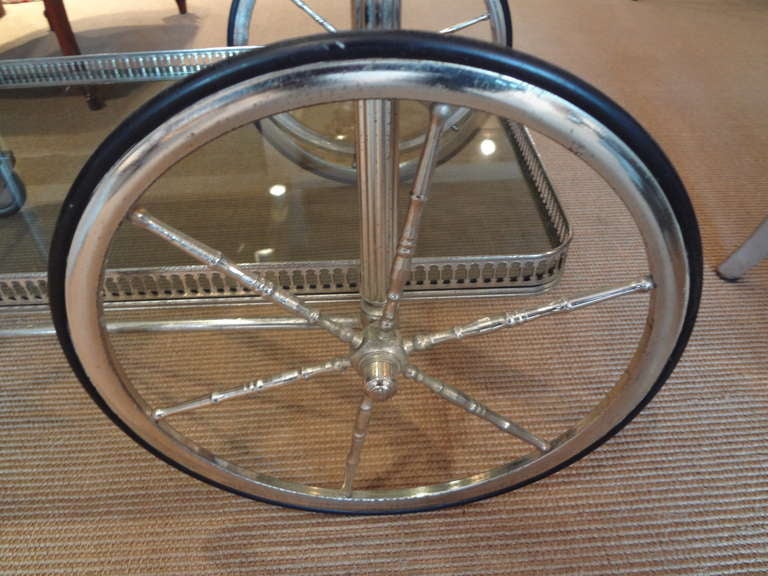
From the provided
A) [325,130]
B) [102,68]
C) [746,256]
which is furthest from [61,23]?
[746,256]

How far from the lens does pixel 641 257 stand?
1056 mm

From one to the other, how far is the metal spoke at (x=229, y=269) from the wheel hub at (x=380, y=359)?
1cm

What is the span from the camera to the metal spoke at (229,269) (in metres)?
0.42

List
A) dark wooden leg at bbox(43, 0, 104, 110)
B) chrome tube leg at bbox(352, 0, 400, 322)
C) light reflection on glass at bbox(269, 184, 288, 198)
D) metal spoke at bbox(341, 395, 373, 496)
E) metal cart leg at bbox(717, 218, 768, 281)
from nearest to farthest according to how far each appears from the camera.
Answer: chrome tube leg at bbox(352, 0, 400, 322), metal spoke at bbox(341, 395, 373, 496), metal cart leg at bbox(717, 218, 768, 281), light reflection on glass at bbox(269, 184, 288, 198), dark wooden leg at bbox(43, 0, 104, 110)

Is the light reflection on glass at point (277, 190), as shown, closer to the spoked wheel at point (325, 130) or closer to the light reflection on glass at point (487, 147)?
the spoked wheel at point (325, 130)

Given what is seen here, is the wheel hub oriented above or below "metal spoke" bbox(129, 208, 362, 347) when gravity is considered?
below

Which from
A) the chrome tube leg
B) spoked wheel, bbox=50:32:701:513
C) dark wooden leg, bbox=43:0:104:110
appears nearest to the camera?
spoked wheel, bbox=50:32:701:513

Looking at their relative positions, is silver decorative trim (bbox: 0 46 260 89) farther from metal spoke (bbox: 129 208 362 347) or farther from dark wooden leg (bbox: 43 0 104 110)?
metal spoke (bbox: 129 208 362 347)

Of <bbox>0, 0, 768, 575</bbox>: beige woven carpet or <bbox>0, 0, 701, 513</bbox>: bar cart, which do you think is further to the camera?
<bbox>0, 0, 768, 575</bbox>: beige woven carpet

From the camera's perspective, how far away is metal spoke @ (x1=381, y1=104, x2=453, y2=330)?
0.38 metres

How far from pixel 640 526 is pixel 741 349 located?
362 mm

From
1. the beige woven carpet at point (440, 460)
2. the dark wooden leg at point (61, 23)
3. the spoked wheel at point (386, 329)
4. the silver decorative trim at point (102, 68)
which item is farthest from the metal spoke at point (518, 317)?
the dark wooden leg at point (61, 23)

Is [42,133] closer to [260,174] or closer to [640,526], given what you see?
[260,174]

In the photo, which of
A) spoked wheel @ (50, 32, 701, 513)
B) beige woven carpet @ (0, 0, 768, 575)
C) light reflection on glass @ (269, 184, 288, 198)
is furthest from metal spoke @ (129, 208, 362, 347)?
light reflection on glass @ (269, 184, 288, 198)
